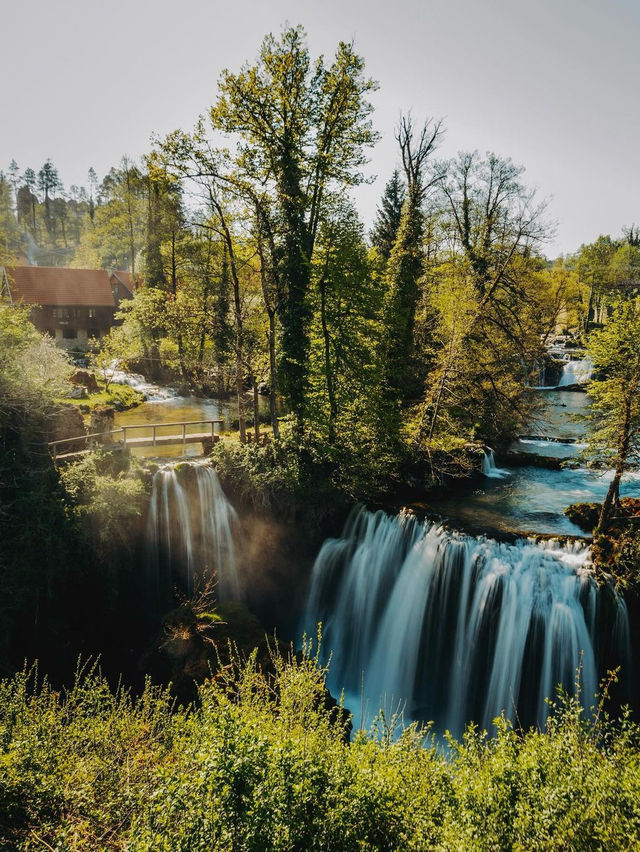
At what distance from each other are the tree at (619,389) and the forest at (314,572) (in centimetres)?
6

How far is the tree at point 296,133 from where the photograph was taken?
608 inches

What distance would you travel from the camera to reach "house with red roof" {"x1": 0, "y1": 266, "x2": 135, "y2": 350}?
38.8 meters

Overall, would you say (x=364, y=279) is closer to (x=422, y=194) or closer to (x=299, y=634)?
(x=422, y=194)

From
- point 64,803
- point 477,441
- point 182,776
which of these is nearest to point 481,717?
point 182,776

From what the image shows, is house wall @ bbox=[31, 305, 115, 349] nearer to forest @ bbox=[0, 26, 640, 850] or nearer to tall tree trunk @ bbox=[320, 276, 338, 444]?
forest @ bbox=[0, 26, 640, 850]

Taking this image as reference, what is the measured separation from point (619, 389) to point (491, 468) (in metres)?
8.64

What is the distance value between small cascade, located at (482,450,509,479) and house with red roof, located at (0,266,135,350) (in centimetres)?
3389

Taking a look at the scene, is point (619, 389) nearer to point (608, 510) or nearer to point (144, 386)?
Answer: point (608, 510)

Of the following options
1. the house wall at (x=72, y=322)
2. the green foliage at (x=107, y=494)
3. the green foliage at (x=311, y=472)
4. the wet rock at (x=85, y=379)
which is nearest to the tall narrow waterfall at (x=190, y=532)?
the green foliage at (x=107, y=494)

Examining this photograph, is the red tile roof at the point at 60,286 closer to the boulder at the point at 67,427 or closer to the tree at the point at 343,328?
the boulder at the point at 67,427

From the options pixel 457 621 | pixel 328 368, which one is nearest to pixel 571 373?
pixel 328 368

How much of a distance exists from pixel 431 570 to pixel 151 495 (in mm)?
9811

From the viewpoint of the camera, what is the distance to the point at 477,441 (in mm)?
20625

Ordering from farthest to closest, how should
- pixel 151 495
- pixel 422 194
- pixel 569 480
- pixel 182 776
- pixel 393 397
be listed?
pixel 422 194, pixel 393 397, pixel 569 480, pixel 151 495, pixel 182 776
